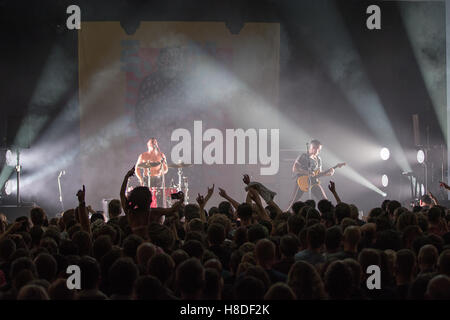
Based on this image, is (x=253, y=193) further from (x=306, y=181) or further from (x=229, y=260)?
(x=306, y=181)

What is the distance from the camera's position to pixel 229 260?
4.19m

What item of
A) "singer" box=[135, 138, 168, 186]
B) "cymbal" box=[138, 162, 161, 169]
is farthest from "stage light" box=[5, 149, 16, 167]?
"cymbal" box=[138, 162, 161, 169]

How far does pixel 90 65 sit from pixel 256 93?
12.2 feet

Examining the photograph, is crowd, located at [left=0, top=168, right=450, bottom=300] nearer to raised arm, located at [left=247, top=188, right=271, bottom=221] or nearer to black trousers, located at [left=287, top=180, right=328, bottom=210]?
raised arm, located at [left=247, top=188, right=271, bottom=221]

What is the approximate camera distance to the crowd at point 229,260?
2.95 metres

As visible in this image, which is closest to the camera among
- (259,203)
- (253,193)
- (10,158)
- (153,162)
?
(259,203)

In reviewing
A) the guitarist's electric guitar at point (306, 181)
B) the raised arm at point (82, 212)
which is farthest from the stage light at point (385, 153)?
the raised arm at point (82, 212)

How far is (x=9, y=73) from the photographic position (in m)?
13.4

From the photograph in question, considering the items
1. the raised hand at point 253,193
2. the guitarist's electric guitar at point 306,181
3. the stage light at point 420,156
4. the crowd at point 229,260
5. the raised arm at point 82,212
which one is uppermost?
the stage light at point 420,156

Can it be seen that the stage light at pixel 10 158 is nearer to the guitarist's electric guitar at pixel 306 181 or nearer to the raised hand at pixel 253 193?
the guitarist's electric guitar at pixel 306 181

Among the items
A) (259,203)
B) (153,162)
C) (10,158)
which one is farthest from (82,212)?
(10,158)

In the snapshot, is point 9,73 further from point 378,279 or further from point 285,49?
point 378,279
